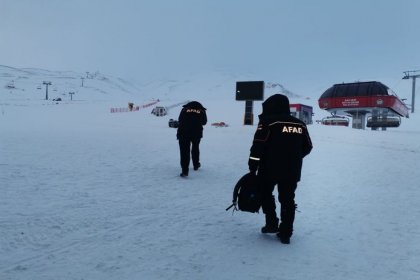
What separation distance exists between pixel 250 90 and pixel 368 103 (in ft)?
52.1

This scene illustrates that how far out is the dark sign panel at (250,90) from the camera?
35.9 metres

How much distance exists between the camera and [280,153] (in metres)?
5.09

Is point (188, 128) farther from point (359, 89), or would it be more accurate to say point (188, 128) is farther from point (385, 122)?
point (359, 89)

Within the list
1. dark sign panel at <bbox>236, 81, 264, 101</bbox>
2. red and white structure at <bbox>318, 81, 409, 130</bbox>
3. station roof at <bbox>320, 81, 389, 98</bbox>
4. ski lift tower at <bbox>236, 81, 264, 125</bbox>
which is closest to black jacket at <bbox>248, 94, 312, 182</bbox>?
ski lift tower at <bbox>236, 81, 264, 125</bbox>

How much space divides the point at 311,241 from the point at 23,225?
4.06 meters

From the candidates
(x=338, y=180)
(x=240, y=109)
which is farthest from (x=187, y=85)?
(x=338, y=180)

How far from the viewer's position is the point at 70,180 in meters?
8.71

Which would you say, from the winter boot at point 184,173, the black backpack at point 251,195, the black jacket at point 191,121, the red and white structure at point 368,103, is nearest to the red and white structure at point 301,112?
the red and white structure at point 368,103

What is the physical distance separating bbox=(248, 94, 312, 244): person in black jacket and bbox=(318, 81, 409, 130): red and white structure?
130 ft

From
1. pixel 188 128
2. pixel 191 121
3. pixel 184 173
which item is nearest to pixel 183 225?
pixel 184 173

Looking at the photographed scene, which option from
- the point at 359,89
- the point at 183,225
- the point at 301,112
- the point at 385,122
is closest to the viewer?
the point at 183,225

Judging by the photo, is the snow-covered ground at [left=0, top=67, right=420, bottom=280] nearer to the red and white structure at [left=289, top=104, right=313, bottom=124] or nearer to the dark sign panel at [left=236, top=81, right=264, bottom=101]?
the dark sign panel at [left=236, top=81, right=264, bottom=101]

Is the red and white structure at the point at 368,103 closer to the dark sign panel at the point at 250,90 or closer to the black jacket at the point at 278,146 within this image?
the dark sign panel at the point at 250,90

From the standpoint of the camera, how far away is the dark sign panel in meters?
35.9
